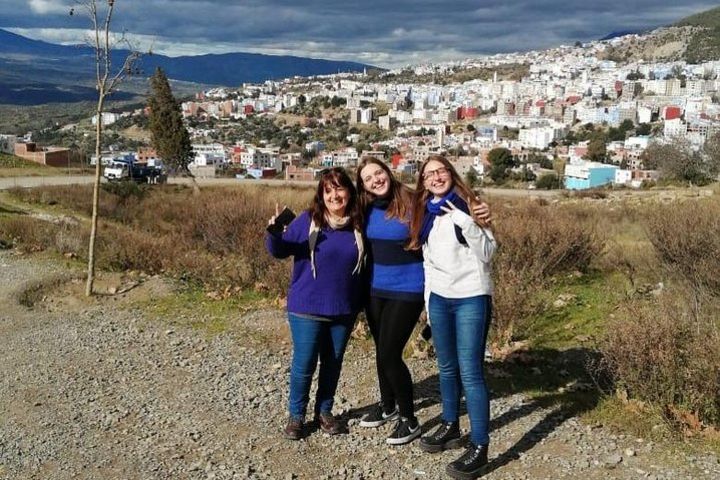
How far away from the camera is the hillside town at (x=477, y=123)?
56722 millimetres

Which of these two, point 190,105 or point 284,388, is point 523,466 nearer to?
point 284,388

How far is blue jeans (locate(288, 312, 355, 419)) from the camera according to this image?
3588mm

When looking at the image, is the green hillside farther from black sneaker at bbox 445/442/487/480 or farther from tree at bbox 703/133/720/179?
black sneaker at bbox 445/442/487/480

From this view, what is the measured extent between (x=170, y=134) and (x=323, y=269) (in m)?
29.7

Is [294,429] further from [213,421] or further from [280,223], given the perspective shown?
[280,223]

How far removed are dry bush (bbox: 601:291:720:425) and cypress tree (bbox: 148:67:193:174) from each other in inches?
1118

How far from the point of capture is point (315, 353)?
366 cm

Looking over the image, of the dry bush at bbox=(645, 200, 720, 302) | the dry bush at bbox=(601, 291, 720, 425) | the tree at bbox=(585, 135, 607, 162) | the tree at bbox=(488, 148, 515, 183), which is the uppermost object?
the tree at bbox=(585, 135, 607, 162)

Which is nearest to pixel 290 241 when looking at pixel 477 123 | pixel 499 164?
pixel 499 164

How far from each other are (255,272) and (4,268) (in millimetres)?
3722

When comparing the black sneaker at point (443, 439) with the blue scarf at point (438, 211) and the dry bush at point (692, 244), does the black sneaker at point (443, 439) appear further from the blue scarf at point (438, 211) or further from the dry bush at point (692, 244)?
the dry bush at point (692, 244)

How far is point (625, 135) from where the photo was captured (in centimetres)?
8944

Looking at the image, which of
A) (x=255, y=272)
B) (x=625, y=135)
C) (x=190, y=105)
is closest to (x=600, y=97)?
(x=625, y=135)

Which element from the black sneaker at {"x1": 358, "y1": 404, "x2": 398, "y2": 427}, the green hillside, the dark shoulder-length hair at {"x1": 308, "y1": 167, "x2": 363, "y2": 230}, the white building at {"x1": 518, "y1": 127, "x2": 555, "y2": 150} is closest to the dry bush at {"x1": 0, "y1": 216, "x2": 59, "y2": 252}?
the black sneaker at {"x1": 358, "y1": 404, "x2": 398, "y2": 427}
